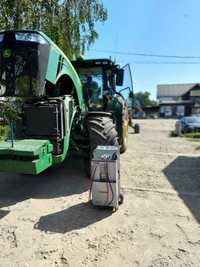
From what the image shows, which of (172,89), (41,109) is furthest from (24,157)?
(172,89)

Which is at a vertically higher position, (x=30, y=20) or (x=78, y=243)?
(x=30, y=20)

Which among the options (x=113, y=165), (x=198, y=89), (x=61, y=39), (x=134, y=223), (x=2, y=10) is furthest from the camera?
(x=198, y=89)

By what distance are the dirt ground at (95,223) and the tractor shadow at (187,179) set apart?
0.06 feet

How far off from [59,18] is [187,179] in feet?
15.4

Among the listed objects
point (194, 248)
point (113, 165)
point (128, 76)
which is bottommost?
point (194, 248)

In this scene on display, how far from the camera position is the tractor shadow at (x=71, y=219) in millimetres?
3167

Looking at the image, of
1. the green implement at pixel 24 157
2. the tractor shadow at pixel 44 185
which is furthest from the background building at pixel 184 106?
the green implement at pixel 24 157

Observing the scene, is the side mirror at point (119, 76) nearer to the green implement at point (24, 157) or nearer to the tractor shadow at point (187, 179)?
the tractor shadow at point (187, 179)

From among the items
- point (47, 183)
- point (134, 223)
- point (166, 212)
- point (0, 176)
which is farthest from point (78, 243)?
point (0, 176)

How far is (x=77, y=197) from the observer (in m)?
4.09

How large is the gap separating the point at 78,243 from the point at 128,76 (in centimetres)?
450

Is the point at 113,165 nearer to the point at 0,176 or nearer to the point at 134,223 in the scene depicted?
the point at 134,223

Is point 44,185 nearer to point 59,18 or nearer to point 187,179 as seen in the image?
point 187,179

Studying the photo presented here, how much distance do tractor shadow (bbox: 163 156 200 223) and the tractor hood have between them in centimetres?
280
